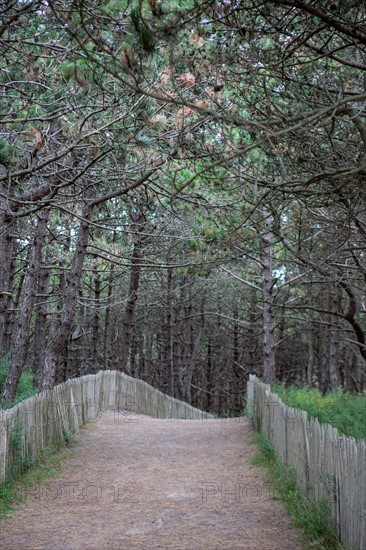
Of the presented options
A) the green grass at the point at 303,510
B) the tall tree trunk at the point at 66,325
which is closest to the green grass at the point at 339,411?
the green grass at the point at 303,510

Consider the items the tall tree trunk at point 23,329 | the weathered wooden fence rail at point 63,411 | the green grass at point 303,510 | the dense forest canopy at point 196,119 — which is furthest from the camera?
the tall tree trunk at point 23,329

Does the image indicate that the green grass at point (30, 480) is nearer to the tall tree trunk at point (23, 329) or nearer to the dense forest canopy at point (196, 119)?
the tall tree trunk at point (23, 329)

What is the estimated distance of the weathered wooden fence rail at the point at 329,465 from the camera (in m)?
5.63

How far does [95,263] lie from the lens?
18531mm

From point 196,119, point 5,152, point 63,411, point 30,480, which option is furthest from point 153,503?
point 196,119

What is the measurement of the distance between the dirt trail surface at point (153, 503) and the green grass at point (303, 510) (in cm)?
14

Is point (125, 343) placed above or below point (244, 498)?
above

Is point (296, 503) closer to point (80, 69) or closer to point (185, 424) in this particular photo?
point (80, 69)

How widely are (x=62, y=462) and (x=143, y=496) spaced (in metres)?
2.32

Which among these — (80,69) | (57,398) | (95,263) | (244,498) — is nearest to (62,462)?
(57,398)

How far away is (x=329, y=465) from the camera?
6812mm

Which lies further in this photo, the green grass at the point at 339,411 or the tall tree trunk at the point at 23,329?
the tall tree trunk at the point at 23,329

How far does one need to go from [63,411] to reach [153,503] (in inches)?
167

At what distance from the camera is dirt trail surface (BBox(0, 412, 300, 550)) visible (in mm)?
6969
